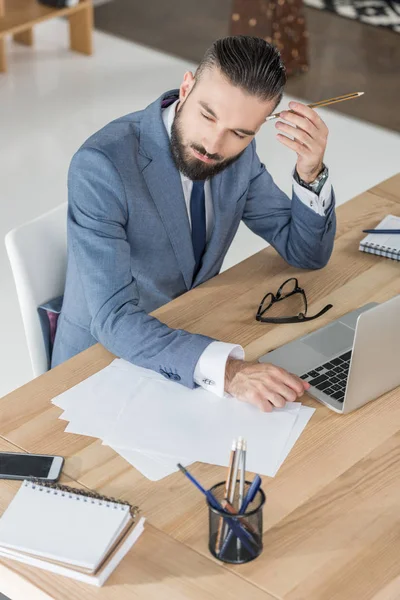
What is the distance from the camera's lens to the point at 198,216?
250 centimetres

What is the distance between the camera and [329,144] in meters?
4.95

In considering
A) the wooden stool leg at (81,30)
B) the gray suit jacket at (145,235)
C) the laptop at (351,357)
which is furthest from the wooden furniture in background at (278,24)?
the laptop at (351,357)

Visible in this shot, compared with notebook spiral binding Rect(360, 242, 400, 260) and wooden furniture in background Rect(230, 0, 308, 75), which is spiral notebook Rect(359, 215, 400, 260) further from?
wooden furniture in background Rect(230, 0, 308, 75)

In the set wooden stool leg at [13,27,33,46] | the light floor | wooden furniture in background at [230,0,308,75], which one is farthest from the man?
wooden stool leg at [13,27,33,46]

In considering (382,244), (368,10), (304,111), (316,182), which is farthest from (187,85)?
(368,10)

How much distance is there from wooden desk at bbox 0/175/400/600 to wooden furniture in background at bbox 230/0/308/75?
11.3 ft

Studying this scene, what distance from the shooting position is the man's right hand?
204 cm

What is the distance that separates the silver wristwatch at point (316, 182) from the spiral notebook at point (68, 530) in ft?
3.31

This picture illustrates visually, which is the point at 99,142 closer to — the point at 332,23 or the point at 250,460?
the point at 250,460

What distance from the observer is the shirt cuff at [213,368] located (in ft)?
6.82

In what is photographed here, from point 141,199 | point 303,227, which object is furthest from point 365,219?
point 141,199

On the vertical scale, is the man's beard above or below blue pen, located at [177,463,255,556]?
above

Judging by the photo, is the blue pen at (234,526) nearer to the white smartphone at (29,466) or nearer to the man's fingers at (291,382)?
the white smartphone at (29,466)

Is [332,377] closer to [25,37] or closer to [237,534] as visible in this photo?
[237,534]
